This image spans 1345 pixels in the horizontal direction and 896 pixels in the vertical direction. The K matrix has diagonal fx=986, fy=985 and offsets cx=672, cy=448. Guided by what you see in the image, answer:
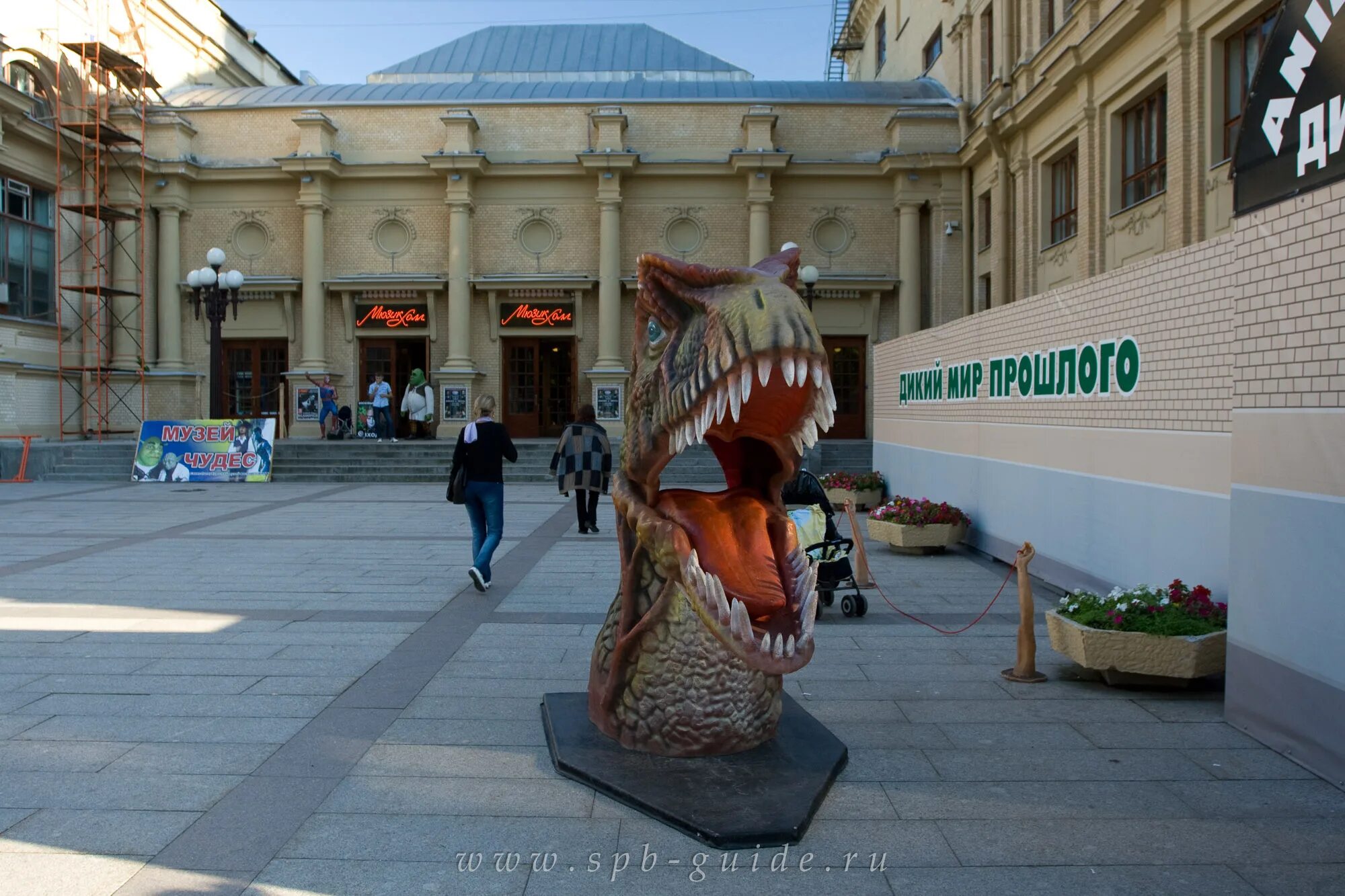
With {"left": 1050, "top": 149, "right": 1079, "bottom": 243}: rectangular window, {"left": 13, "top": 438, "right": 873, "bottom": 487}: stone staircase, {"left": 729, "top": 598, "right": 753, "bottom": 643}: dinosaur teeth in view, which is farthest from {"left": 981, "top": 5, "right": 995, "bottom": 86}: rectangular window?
{"left": 729, "top": 598, "right": 753, "bottom": 643}: dinosaur teeth

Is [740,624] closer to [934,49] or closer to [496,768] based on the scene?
[496,768]

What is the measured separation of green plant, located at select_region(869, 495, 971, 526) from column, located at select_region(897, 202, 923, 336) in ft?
52.4

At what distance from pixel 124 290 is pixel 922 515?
2487cm

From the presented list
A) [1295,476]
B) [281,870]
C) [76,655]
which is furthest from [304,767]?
[1295,476]

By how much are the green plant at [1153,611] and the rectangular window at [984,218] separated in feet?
70.7

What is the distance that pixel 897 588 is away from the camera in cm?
973

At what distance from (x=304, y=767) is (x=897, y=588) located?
639 cm

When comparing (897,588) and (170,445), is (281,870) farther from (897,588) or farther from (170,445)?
(170,445)

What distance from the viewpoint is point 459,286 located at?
27.5m

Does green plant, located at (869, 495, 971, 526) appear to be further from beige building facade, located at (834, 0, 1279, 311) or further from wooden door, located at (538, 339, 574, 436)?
wooden door, located at (538, 339, 574, 436)

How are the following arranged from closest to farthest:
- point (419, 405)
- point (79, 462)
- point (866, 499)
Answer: point (866, 499), point (79, 462), point (419, 405)

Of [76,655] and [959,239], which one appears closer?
[76,655]

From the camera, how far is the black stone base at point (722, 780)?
389 cm

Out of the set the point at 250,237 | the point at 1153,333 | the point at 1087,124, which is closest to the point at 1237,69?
the point at 1087,124
